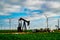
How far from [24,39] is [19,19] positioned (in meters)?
26.7

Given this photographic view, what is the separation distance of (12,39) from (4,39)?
112cm

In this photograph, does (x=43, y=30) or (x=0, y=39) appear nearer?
(x=0, y=39)

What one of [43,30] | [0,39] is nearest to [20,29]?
[43,30]

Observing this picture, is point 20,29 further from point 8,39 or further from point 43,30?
point 8,39

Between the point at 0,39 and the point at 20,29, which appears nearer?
the point at 0,39

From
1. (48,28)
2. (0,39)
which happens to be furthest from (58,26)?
(0,39)

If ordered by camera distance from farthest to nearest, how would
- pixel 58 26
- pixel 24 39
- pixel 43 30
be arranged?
pixel 58 26
pixel 43 30
pixel 24 39

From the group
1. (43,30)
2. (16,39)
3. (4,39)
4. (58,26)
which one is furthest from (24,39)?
(58,26)

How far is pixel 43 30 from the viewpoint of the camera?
2028 inches

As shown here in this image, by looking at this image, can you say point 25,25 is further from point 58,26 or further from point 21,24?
point 58,26

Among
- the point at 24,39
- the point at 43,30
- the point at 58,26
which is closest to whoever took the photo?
the point at 24,39

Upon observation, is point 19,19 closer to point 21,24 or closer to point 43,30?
point 21,24

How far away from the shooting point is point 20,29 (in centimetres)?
5362

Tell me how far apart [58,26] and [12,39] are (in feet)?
135
